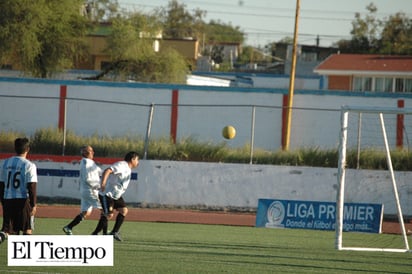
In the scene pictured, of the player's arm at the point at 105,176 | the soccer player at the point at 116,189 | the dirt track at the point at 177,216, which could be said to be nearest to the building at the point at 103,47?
the dirt track at the point at 177,216

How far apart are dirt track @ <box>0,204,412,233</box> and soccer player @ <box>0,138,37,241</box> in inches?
350

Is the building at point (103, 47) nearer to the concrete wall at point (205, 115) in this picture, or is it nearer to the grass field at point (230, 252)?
the concrete wall at point (205, 115)

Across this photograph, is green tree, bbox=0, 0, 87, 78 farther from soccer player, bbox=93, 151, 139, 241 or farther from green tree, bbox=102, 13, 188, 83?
soccer player, bbox=93, 151, 139, 241

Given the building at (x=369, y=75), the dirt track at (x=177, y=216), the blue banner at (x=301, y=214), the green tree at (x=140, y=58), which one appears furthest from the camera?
the building at (x=369, y=75)

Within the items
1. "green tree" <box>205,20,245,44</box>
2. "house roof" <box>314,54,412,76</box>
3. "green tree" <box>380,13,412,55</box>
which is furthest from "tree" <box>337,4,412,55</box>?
"green tree" <box>205,20,245,44</box>

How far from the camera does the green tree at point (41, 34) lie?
42594 mm

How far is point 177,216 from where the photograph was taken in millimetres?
24141

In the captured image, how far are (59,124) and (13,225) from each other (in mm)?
24680

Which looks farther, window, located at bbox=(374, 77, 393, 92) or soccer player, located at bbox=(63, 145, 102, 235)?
window, located at bbox=(374, 77, 393, 92)

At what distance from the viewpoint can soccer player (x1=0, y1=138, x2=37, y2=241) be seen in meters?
13.5

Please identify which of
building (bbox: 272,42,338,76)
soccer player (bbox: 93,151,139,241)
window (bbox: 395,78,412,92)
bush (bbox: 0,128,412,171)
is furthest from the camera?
building (bbox: 272,42,338,76)

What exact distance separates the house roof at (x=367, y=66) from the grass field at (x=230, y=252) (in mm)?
33957

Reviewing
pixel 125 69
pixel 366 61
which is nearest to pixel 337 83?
pixel 366 61

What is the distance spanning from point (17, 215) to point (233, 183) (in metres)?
12.6
